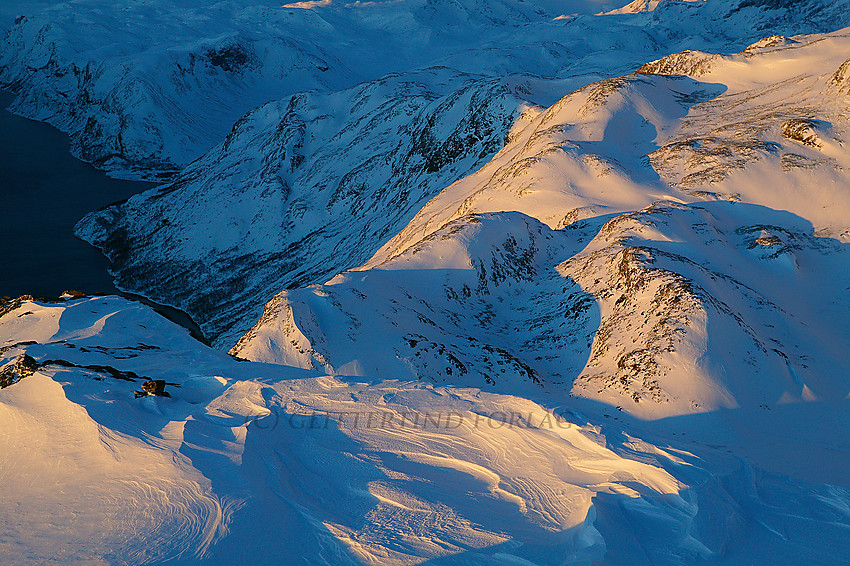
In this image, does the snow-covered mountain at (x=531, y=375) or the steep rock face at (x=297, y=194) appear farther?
the steep rock face at (x=297, y=194)

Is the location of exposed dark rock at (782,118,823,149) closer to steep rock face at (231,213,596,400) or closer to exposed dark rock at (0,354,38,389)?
steep rock face at (231,213,596,400)

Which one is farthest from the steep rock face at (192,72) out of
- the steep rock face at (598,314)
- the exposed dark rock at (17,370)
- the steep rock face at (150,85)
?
the exposed dark rock at (17,370)

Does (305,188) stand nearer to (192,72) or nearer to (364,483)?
(364,483)

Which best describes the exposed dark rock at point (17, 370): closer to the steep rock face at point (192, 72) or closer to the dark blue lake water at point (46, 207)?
the dark blue lake water at point (46, 207)

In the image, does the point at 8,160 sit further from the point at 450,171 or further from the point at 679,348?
the point at 679,348

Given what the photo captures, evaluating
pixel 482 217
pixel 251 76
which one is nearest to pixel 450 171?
pixel 482 217
